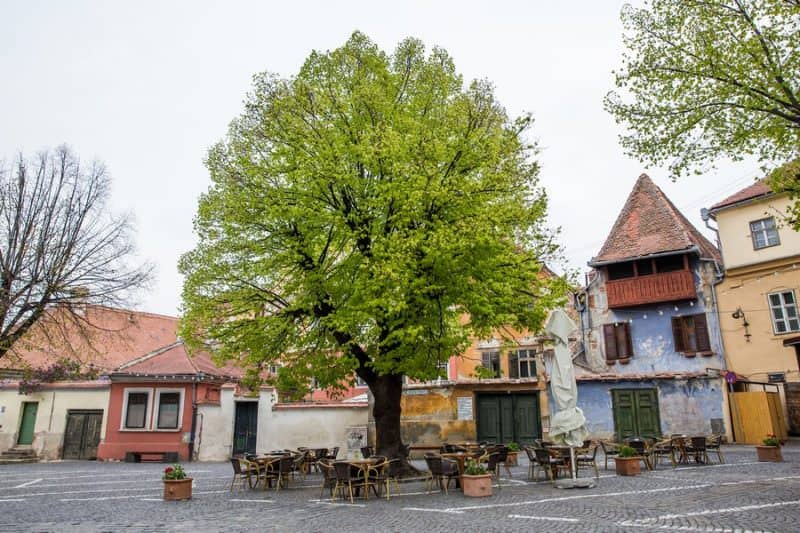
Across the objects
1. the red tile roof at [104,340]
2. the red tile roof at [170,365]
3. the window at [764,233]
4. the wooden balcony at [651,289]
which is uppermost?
the window at [764,233]

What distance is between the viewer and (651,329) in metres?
27.7

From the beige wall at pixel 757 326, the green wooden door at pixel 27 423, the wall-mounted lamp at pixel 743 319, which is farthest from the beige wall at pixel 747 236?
the green wooden door at pixel 27 423

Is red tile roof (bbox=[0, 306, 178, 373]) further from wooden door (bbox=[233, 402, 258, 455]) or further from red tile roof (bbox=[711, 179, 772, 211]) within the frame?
red tile roof (bbox=[711, 179, 772, 211])

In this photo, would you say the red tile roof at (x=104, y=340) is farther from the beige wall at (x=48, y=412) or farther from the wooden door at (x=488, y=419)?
the wooden door at (x=488, y=419)

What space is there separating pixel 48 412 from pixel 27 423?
1.40m

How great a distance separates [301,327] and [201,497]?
15.4 feet

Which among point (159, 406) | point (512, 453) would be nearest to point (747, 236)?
point (512, 453)

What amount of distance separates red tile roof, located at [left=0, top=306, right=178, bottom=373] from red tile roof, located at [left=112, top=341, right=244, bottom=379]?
1.21 m

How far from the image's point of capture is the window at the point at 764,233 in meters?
25.1

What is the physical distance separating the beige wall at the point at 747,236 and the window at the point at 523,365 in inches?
389

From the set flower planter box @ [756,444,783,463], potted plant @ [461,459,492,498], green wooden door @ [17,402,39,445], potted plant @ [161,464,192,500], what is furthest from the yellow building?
green wooden door @ [17,402,39,445]

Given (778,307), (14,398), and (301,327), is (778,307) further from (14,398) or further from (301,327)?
(14,398)

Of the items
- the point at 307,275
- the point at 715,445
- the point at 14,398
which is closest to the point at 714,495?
the point at 715,445

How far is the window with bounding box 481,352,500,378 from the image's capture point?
2838cm
